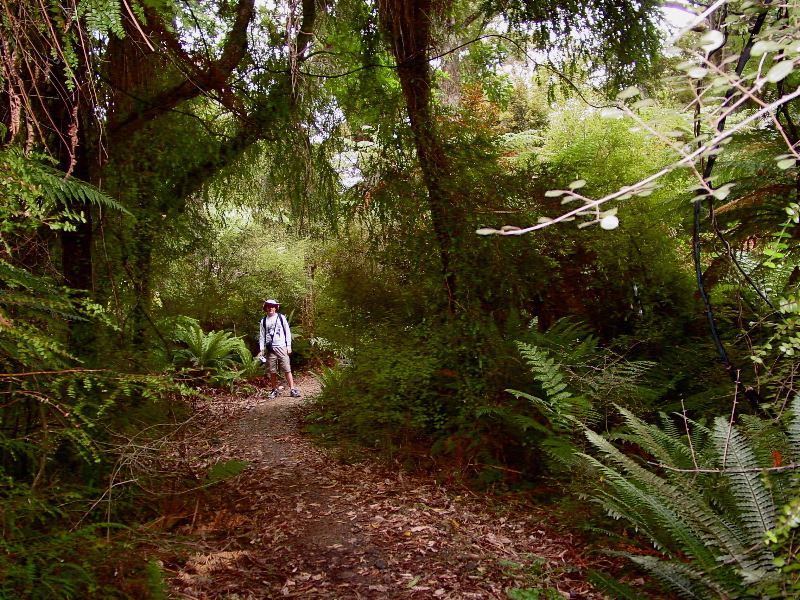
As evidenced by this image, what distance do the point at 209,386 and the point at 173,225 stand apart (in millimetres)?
4359

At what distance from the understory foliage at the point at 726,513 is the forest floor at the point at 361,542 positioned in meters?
0.50

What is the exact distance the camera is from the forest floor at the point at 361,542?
8.48 ft

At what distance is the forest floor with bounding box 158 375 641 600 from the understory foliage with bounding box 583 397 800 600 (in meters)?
0.50

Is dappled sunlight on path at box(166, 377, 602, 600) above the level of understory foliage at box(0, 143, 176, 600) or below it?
below

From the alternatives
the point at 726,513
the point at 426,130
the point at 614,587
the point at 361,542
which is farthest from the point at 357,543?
the point at 426,130

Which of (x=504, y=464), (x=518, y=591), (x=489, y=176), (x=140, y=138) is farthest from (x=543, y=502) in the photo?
(x=140, y=138)

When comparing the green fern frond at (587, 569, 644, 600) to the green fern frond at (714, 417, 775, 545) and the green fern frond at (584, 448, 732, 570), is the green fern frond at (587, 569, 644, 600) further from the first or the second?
the green fern frond at (714, 417, 775, 545)

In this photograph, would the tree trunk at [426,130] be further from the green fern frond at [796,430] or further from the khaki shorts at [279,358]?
the khaki shorts at [279,358]

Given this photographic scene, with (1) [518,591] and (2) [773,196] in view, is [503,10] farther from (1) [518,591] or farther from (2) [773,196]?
(1) [518,591]

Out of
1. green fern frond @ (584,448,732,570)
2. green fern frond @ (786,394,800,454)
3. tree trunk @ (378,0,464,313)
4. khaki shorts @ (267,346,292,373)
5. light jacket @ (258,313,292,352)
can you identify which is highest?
tree trunk @ (378,0,464,313)

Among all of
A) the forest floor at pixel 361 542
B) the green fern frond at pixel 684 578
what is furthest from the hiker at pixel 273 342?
the green fern frond at pixel 684 578

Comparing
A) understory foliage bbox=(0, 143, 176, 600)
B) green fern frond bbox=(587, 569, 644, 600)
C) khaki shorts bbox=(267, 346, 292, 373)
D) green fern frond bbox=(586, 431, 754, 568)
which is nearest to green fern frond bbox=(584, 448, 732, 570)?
green fern frond bbox=(586, 431, 754, 568)

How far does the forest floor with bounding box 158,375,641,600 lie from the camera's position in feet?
8.48

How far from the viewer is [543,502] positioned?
3742 millimetres
